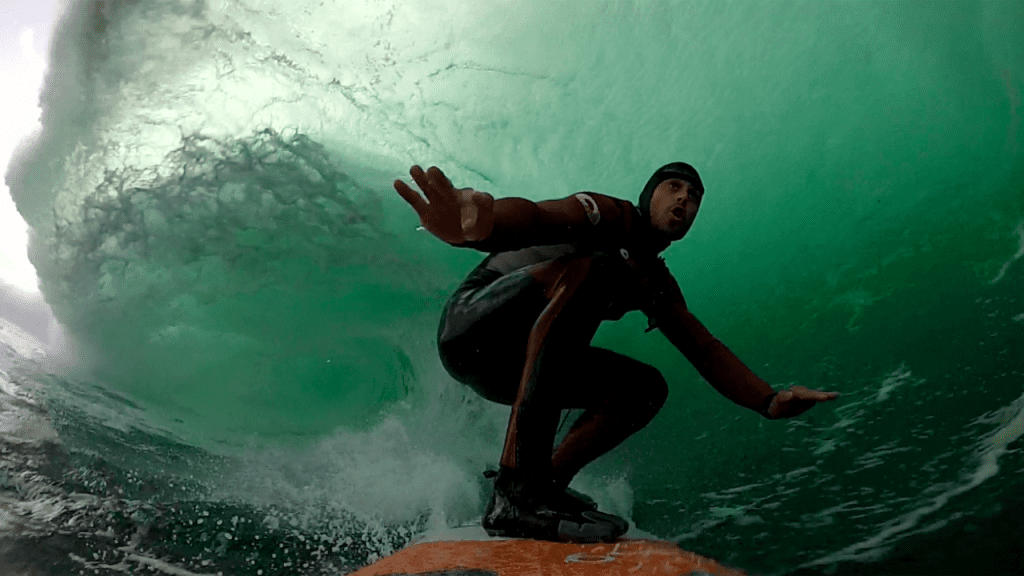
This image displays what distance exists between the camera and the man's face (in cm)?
154

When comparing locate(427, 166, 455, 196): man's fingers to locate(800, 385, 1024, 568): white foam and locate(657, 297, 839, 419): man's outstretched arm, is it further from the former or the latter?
locate(800, 385, 1024, 568): white foam

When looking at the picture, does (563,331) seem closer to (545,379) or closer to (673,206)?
(545,379)

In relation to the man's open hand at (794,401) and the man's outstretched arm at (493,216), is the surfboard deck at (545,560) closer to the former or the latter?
the man's open hand at (794,401)

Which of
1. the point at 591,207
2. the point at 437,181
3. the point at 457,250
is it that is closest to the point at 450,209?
the point at 437,181

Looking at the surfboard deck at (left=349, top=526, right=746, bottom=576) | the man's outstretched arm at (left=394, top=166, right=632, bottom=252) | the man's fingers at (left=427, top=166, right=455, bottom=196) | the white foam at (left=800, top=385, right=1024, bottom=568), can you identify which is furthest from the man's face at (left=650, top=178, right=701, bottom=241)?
the white foam at (left=800, top=385, right=1024, bottom=568)

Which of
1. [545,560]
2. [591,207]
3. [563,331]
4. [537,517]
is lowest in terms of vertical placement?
[545,560]

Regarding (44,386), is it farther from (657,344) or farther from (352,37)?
(657,344)

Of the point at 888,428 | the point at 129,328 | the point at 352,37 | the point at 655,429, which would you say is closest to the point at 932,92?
the point at 888,428

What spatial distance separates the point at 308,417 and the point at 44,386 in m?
0.96

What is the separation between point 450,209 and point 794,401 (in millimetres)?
887

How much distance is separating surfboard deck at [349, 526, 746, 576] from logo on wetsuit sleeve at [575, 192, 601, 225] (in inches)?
25.6

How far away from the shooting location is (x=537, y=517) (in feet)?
4.51

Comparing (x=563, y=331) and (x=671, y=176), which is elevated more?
(x=671, y=176)

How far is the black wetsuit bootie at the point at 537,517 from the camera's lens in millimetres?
1357
